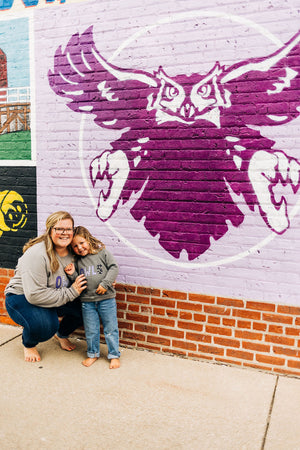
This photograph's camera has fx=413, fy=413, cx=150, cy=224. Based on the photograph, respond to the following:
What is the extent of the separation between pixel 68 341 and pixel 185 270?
135 centimetres

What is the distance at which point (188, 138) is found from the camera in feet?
12.1

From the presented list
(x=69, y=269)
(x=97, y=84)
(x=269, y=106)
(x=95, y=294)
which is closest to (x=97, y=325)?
(x=95, y=294)

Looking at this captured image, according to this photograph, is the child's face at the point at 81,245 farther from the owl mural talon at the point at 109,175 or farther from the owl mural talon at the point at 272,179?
the owl mural talon at the point at 272,179

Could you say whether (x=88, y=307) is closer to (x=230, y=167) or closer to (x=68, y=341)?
(x=68, y=341)

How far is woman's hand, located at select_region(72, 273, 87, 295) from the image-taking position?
360 cm

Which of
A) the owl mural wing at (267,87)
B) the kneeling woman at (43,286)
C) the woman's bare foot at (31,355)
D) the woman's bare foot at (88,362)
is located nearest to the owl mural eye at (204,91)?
the owl mural wing at (267,87)

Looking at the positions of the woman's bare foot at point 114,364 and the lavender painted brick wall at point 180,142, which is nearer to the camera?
the lavender painted brick wall at point 180,142

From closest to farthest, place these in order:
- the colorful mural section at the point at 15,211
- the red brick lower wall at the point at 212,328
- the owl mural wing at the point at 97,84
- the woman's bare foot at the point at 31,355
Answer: the red brick lower wall at the point at 212,328
the woman's bare foot at the point at 31,355
the owl mural wing at the point at 97,84
the colorful mural section at the point at 15,211

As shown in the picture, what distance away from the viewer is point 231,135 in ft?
11.6

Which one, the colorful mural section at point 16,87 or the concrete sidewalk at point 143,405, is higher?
the colorful mural section at point 16,87

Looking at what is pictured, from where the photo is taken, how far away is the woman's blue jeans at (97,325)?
3.66m

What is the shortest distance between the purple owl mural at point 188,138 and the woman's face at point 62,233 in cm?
49

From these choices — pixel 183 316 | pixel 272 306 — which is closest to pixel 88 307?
pixel 183 316

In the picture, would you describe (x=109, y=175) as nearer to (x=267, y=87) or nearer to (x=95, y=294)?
(x=95, y=294)
